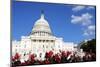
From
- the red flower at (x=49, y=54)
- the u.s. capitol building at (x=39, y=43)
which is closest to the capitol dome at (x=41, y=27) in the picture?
the u.s. capitol building at (x=39, y=43)

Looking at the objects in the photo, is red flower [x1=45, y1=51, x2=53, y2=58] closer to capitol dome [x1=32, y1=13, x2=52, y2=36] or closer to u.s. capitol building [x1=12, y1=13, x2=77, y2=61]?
u.s. capitol building [x1=12, y1=13, x2=77, y2=61]

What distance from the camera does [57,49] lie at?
2447 mm

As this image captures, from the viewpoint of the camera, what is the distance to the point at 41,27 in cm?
239

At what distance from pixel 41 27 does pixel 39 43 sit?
0.60ft

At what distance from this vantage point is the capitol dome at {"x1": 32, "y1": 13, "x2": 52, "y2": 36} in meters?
2.36

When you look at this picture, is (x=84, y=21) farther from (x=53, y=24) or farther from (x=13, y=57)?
(x=13, y=57)

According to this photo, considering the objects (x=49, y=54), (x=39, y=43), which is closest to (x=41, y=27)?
(x=39, y=43)

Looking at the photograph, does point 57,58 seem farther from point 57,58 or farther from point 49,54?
point 49,54

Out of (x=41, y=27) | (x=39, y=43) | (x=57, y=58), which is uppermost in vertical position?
(x=41, y=27)

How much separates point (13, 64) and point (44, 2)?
0.78m

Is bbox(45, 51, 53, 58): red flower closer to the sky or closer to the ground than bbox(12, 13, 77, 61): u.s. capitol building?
closer to the ground

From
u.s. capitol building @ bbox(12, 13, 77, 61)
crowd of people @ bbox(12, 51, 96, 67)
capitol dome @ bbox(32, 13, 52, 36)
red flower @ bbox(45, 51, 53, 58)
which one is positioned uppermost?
capitol dome @ bbox(32, 13, 52, 36)

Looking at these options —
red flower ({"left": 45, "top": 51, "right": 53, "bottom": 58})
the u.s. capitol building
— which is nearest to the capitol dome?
the u.s. capitol building

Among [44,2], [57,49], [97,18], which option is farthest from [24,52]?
[97,18]
